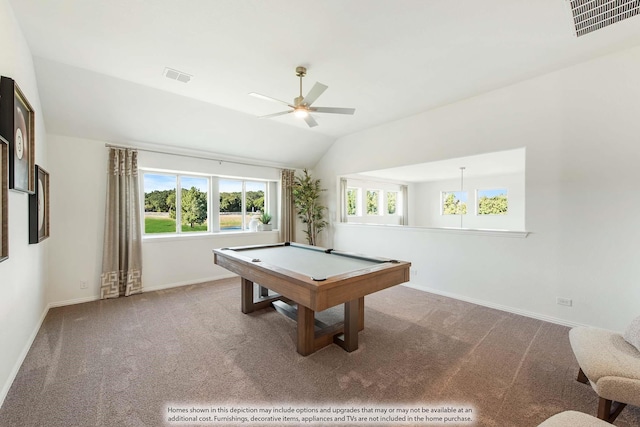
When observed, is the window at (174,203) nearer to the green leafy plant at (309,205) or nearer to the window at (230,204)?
the window at (230,204)

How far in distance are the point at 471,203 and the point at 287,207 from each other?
539cm

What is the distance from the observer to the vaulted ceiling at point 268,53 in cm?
207

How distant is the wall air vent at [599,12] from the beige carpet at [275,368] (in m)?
2.86

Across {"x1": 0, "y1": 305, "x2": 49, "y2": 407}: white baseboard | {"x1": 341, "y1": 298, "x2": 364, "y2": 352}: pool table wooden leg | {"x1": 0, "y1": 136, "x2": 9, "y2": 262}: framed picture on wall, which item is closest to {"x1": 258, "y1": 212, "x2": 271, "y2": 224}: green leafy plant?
{"x1": 0, "y1": 305, "x2": 49, "y2": 407}: white baseboard

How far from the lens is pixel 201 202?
17.1ft

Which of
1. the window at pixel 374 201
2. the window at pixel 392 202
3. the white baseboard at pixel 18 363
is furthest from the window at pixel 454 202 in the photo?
the white baseboard at pixel 18 363

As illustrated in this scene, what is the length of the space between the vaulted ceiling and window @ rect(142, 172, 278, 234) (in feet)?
3.12

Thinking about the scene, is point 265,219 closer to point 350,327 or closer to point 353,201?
point 353,201

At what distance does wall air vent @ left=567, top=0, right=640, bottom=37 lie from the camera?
1990 mm

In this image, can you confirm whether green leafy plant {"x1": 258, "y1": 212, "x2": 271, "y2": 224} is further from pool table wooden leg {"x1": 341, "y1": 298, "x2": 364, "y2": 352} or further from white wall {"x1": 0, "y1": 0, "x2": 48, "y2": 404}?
pool table wooden leg {"x1": 341, "y1": 298, "x2": 364, "y2": 352}

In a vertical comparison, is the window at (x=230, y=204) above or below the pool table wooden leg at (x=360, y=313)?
above

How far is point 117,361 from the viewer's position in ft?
7.61

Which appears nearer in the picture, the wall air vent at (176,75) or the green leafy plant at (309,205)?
the wall air vent at (176,75)

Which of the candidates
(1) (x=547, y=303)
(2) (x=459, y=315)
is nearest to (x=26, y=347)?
(2) (x=459, y=315)
